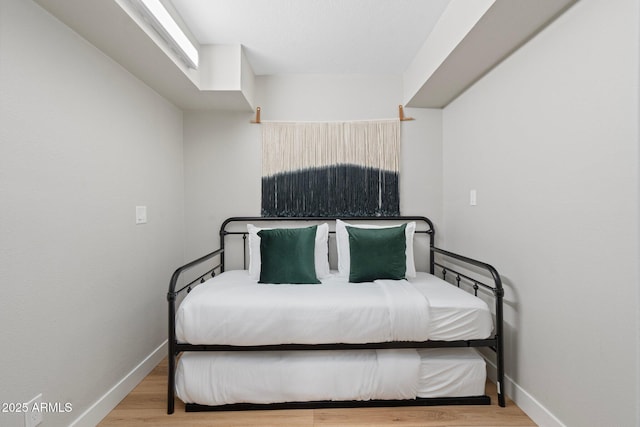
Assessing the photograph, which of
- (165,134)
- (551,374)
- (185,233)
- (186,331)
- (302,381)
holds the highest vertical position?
(165,134)

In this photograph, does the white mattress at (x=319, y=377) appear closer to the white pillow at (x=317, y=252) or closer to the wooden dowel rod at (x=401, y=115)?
the white pillow at (x=317, y=252)

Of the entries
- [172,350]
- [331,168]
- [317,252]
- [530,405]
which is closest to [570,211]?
[530,405]

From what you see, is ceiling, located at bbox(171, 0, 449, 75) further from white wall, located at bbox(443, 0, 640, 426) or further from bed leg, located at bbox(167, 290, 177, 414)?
bed leg, located at bbox(167, 290, 177, 414)

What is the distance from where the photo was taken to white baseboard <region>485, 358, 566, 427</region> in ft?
4.78

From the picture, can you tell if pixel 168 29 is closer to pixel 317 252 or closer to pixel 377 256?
pixel 317 252

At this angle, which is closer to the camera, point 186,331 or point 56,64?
point 56,64

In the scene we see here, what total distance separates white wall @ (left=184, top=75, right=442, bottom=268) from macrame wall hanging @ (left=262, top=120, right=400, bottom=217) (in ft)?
0.29

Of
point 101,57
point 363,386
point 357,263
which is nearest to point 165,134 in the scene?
point 101,57

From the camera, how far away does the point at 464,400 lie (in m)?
1.70

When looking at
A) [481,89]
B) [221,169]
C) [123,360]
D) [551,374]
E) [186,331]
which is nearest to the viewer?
[551,374]

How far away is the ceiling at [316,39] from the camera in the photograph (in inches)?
55.7

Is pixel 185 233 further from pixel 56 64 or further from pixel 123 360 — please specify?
pixel 56 64

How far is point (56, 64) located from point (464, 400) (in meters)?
2.80

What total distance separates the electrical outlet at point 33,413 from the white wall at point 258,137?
1.50m
